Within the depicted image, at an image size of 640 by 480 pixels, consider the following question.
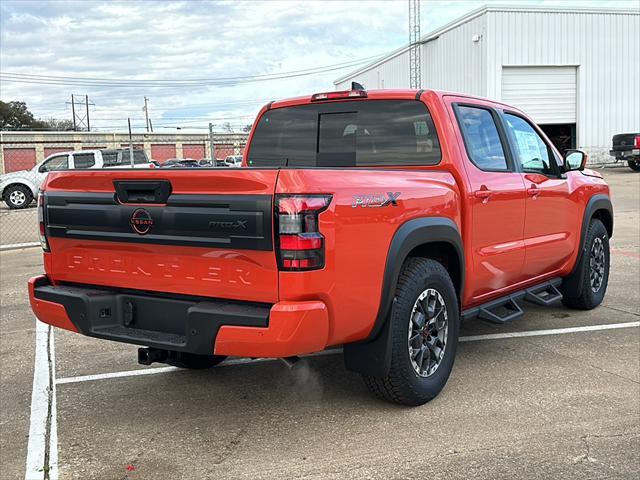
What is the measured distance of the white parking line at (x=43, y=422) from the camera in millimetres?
3357

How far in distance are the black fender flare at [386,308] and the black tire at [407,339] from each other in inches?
2.5

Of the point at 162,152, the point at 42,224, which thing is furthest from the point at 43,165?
the point at 162,152

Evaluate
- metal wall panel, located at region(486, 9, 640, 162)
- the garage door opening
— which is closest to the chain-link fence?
metal wall panel, located at region(486, 9, 640, 162)

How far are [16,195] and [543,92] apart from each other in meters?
23.8

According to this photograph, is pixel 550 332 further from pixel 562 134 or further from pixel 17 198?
pixel 562 134

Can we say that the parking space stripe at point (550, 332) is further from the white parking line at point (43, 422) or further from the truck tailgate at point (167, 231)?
the white parking line at point (43, 422)

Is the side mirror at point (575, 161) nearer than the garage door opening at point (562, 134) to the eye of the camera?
Yes

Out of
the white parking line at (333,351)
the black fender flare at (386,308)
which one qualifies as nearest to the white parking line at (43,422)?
the white parking line at (333,351)

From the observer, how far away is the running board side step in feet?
15.4

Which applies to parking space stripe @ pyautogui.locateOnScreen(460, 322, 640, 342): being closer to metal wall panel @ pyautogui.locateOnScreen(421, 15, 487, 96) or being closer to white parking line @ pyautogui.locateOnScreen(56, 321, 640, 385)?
white parking line @ pyautogui.locateOnScreen(56, 321, 640, 385)

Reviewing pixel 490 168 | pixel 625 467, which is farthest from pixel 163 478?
pixel 490 168

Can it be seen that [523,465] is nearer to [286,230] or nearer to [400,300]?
[400,300]

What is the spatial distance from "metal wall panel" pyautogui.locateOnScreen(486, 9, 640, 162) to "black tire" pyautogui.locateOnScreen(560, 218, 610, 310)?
25.0 meters

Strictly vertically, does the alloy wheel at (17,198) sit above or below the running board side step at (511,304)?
above
